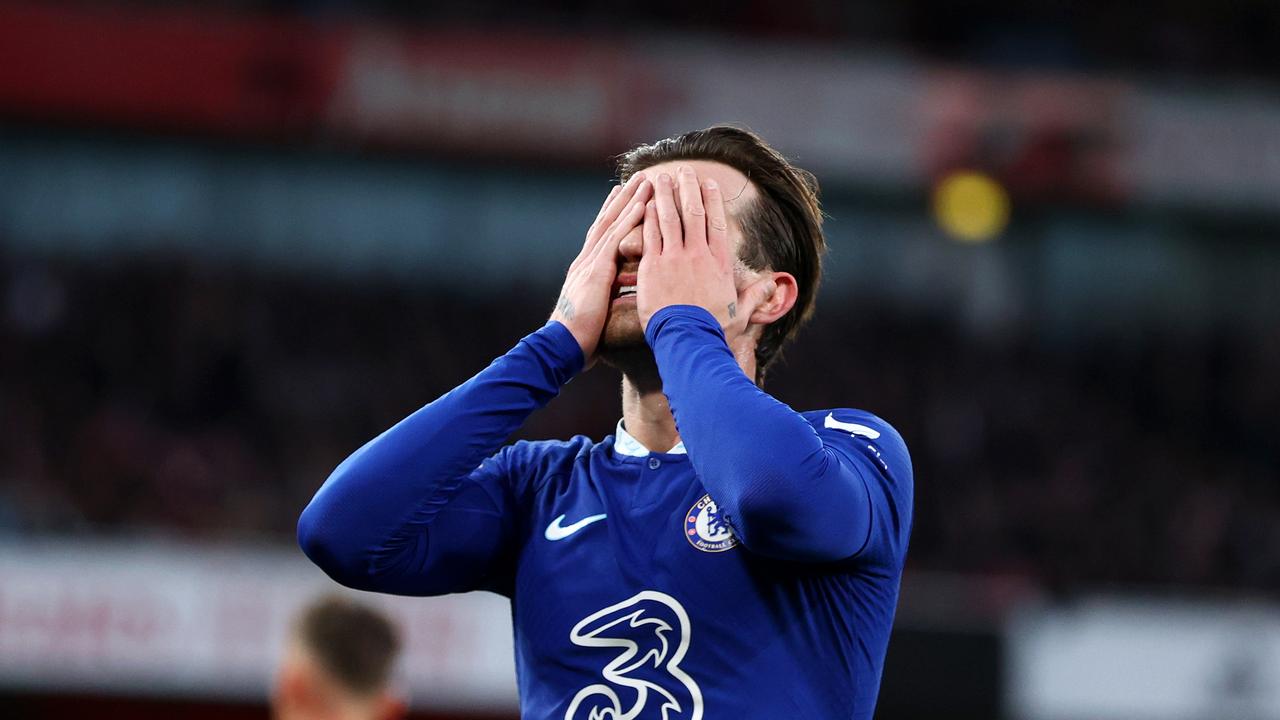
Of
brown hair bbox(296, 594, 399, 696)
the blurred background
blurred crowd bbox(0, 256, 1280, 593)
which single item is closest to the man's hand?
brown hair bbox(296, 594, 399, 696)

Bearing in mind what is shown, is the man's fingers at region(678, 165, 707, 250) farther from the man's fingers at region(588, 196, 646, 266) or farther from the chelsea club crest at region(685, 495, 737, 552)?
the chelsea club crest at region(685, 495, 737, 552)

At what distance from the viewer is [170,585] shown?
9.09m

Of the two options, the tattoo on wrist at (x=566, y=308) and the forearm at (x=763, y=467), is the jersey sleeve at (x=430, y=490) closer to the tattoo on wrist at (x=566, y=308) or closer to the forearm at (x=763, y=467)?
the tattoo on wrist at (x=566, y=308)

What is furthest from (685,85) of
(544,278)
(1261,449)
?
(1261,449)

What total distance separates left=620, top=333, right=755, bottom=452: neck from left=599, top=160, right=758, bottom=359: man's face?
0.07m

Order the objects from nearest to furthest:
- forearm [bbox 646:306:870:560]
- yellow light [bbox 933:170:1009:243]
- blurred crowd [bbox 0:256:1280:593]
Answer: forearm [bbox 646:306:870:560] → blurred crowd [bbox 0:256:1280:593] → yellow light [bbox 933:170:1009:243]

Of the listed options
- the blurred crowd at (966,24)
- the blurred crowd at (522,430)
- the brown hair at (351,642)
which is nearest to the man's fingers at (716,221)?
the brown hair at (351,642)

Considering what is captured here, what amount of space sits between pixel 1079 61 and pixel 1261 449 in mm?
4019

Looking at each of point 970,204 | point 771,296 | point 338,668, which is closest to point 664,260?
point 771,296

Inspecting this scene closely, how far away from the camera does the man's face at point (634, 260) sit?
242 centimetres

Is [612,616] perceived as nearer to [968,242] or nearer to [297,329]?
[297,329]

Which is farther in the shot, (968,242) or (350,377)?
(968,242)

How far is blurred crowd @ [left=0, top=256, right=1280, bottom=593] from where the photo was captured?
10.9 meters

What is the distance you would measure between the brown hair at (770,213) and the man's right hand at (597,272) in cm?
17
